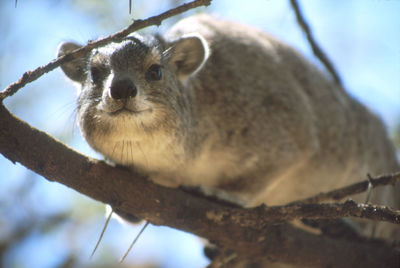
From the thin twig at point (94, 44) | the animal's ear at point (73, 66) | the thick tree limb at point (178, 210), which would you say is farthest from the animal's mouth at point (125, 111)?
the animal's ear at point (73, 66)

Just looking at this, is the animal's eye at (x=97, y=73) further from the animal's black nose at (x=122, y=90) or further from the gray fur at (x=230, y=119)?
the animal's black nose at (x=122, y=90)

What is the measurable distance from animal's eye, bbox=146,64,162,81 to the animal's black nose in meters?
0.52

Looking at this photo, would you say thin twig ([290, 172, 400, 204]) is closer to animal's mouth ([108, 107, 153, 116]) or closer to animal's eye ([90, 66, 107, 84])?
animal's mouth ([108, 107, 153, 116])

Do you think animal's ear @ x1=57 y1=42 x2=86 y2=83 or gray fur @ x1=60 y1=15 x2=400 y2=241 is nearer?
gray fur @ x1=60 y1=15 x2=400 y2=241

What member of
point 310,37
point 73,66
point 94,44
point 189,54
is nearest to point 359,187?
point 310,37

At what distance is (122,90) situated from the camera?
373 centimetres

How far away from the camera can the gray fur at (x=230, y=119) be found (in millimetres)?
4168

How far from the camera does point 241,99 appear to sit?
5.36m

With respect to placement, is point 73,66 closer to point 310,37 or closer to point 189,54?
point 189,54

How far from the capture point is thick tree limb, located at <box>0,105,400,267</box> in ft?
11.5

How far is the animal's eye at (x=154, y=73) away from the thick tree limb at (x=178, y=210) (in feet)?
2.93

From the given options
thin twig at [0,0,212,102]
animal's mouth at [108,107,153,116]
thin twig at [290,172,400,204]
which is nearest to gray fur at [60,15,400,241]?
animal's mouth at [108,107,153,116]

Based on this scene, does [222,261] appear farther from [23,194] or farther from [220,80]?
[23,194]

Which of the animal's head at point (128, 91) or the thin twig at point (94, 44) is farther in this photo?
the animal's head at point (128, 91)
